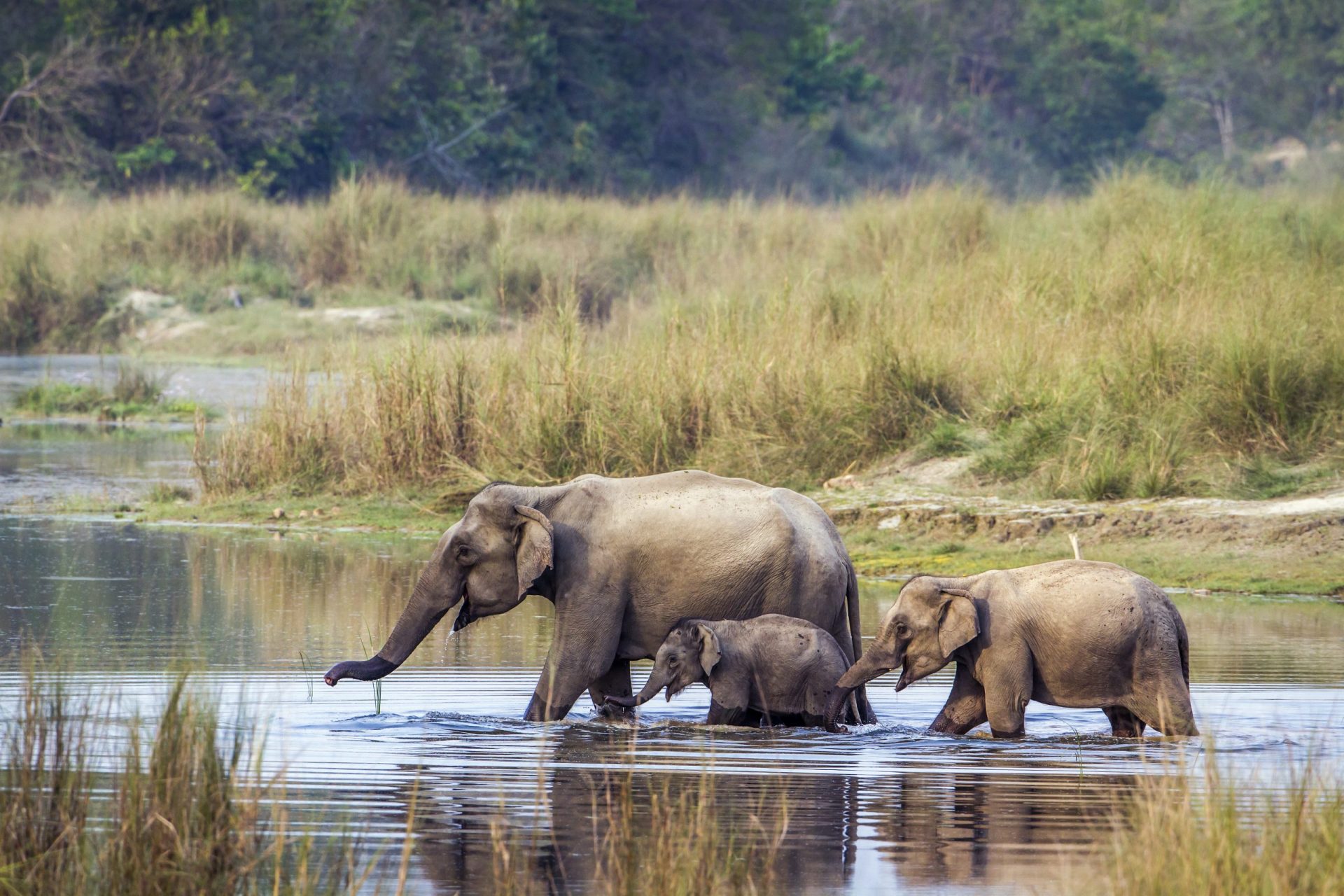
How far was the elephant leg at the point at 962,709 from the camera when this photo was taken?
356 inches

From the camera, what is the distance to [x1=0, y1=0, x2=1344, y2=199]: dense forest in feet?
135

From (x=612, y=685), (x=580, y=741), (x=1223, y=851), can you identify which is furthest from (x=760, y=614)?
(x=1223, y=851)

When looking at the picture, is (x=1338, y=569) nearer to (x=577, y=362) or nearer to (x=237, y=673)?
(x=577, y=362)

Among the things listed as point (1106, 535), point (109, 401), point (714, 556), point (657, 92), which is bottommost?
point (1106, 535)

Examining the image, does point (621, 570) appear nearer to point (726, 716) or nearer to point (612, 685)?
point (612, 685)

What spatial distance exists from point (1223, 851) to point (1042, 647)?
11.9 ft

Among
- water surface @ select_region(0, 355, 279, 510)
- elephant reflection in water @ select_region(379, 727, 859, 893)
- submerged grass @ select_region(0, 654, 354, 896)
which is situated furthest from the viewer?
water surface @ select_region(0, 355, 279, 510)

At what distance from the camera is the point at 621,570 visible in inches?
356

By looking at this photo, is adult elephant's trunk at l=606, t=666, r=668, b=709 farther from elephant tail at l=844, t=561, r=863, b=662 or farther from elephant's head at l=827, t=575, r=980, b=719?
elephant tail at l=844, t=561, r=863, b=662

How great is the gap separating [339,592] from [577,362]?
378cm

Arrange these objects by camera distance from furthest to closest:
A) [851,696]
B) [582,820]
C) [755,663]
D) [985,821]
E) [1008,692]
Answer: [851,696] → [1008,692] → [755,663] → [985,821] → [582,820]

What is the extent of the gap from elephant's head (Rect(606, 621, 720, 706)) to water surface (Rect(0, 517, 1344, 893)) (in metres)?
0.19

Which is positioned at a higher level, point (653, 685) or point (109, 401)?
point (109, 401)

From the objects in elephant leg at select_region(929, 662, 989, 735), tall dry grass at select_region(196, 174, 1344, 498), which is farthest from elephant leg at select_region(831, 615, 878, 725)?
tall dry grass at select_region(196, 174, 1344, 498)
